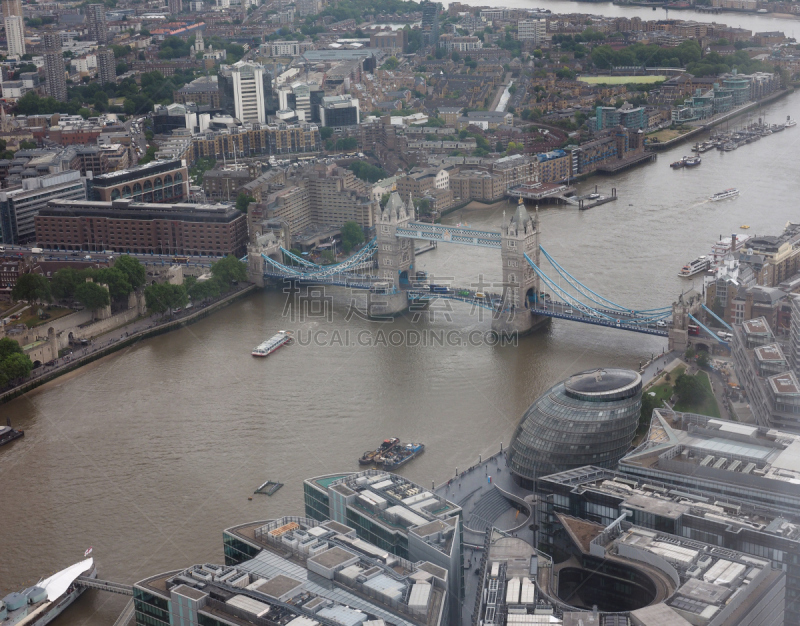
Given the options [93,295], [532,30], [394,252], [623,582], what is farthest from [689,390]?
[532,30]

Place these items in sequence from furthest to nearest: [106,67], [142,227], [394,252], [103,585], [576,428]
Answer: [106,67]
[142,227]
[394,252]
[576,428]
[103,585]

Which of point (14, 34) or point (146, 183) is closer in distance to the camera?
point (146, 183)

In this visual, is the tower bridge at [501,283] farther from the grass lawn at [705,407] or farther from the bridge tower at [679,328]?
the grass lawn at [705,407]

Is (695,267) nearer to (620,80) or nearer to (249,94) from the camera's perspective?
(249,94)

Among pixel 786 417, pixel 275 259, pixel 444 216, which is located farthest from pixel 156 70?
pixel 786 417

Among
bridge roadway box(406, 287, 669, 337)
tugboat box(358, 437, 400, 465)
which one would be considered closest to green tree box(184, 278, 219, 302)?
bridge roadway box(406, 287, 669, 337)

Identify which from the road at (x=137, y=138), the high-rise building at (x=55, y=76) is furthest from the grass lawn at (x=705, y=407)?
the high-rise building at (x=55, y=76)

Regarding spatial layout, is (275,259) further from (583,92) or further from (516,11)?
(516,11)
